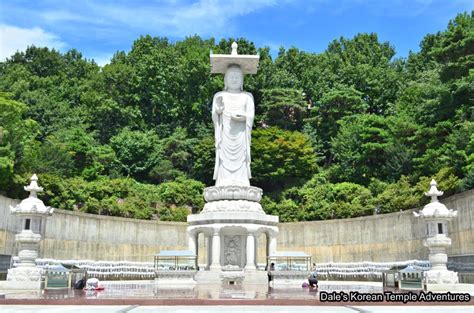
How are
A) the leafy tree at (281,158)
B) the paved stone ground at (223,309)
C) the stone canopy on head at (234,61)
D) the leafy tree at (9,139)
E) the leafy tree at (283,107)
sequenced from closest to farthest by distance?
the paved stone ground at (223,309), the stone canopy on head at (234,61), the leafy tree at (9,139), the leafy tree at (281,158), the leafy tree at (283,107)

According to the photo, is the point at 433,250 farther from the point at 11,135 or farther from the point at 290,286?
the point at 11,135

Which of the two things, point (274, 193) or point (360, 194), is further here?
point (274, 193)

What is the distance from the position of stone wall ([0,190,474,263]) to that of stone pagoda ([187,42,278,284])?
9197mm

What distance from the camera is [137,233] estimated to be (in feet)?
105

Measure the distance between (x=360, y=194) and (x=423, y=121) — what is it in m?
6.39

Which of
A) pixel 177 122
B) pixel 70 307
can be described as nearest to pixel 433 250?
pixel 70 307

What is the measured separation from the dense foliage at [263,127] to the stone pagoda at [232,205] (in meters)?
11.2

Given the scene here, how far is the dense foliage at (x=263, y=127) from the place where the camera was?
103 feet

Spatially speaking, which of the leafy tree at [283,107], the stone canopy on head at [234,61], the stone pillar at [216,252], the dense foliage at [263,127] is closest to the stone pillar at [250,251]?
the stone pillar at [216,252]

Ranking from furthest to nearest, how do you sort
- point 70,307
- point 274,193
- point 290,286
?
point 274,193
point 290,286
point 70,307

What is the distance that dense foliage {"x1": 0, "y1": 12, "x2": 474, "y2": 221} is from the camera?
31281mm

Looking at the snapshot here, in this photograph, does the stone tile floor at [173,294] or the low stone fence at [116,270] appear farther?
the low stone fence at [116,270]

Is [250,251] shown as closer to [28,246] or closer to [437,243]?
[437,243]

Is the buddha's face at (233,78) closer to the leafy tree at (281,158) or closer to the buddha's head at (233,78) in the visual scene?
the buddha's head at (233,78)
